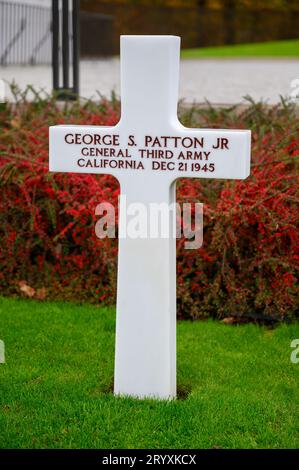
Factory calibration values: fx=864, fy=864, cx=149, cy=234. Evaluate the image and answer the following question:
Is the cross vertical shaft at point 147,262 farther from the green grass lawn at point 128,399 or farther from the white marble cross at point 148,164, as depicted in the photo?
the green grass lawn at point 128,399

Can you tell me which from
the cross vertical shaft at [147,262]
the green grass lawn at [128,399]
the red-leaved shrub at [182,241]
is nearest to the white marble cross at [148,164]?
the cross vertical shaft at [147,262]

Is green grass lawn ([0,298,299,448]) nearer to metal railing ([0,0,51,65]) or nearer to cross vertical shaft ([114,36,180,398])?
cross vertical shaft ([114,36,180,398])

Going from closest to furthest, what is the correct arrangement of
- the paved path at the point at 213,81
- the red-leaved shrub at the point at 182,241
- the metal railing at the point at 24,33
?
1. the red-leaved shrub at the point at 182,241
2. the paved path at the point at 213,81
3. the metal railing at the point at 24,33

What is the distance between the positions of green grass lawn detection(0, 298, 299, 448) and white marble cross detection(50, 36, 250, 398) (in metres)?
0.21

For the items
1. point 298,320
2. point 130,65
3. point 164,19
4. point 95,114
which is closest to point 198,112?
point 95,114

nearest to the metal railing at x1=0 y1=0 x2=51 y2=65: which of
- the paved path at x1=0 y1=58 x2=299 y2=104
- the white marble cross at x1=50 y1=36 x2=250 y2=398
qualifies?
the paved path at x1=0 y1=58 x2=299 y2=104

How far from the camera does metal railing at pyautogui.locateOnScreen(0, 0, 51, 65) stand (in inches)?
670

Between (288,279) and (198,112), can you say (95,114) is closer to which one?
(198,112)

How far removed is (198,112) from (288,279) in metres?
1.86

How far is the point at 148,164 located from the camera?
376 cm

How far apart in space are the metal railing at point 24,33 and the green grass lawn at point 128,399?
12553 millimetres

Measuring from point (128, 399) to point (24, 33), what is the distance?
1496 cm

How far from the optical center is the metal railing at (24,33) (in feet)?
55.8

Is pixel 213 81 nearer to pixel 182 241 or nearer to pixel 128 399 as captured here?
pixel 182 241
